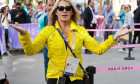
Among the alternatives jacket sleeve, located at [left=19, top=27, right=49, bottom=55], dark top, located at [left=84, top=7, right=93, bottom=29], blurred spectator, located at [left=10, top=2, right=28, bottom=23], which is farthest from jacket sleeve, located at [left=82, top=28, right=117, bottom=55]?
blurred spectator, located at [left=10, top=2, right=28, bottom=23]

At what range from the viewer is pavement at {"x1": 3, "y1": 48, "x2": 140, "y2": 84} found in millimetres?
6910

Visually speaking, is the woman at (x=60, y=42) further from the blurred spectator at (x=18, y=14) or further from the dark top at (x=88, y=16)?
the blurred spectator at (x=18, y=14)

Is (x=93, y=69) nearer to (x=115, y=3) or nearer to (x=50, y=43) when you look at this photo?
(x=50, y=43)

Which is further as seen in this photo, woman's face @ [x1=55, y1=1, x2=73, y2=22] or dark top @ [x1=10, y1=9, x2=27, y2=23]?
dark top @ [x1=10, y1=9, x2=27, y2=23]

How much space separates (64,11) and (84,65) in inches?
212

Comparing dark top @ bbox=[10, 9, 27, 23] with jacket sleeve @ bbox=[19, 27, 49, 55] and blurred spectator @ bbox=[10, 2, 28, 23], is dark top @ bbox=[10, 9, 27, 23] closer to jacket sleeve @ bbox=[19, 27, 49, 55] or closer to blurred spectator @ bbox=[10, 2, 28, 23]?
blurred spectator @ bbox=[10, 2, 28, 23]

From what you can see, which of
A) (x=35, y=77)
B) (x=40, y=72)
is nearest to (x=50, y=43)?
(x=35, y=77)

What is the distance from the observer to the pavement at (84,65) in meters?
6.91

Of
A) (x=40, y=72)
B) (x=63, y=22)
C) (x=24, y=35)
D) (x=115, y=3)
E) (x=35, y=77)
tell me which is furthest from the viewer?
(x=115, y=3)

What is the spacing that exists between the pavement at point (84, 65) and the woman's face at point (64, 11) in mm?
3598

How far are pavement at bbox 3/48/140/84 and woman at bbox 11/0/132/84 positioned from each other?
350 cm

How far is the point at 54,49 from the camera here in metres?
3.15

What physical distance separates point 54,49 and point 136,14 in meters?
9.59

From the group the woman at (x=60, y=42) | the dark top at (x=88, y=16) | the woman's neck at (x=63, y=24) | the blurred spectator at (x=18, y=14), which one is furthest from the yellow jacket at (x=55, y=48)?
the blurred spectator at (x=18, y=14)
